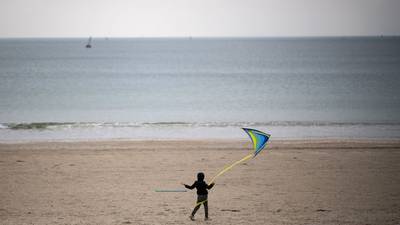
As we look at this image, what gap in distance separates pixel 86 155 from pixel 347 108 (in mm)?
27194

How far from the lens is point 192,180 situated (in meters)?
16.2

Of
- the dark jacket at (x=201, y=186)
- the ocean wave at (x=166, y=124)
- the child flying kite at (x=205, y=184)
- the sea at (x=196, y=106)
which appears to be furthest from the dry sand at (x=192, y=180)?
the ocean wave at (x=166, y=124)

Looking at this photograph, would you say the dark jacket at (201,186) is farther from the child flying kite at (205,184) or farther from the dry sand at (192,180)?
the dry sand at (192,180)

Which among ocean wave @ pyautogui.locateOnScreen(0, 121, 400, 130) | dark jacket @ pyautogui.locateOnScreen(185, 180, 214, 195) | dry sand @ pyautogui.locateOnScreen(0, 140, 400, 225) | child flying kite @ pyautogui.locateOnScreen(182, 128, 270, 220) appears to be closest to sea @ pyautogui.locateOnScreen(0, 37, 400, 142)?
ocean wave @ pyautogui.locateOnScreen(0, 121, 400, 130)

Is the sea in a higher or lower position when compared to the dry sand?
higher

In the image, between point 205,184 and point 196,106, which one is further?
point 196,106

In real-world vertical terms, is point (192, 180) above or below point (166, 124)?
below

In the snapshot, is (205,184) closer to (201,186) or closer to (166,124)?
(201,186)

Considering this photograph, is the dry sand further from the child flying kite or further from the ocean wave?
the ocean wave

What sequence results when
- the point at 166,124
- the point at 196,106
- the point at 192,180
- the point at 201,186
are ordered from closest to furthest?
the point at 201,186
the point at 192,180
the point at 166,124
the point at 196,106

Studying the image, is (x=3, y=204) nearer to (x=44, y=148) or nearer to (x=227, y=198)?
(x=227, y=198)

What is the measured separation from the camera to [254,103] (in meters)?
45.0

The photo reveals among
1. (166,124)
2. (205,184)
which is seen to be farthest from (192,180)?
(166,124)

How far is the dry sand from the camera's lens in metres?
12.2
